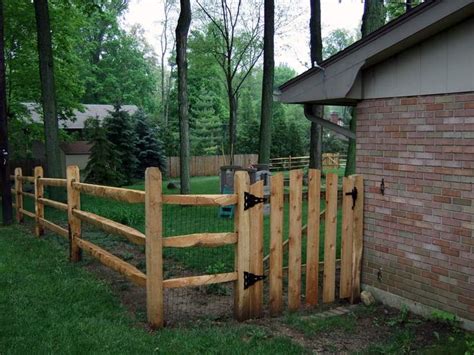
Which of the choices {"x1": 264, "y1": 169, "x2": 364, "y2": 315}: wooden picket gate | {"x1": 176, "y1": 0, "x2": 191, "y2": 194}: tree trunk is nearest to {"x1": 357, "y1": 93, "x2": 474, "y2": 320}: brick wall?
{"x1": 264, "y1": 169, "x2": 364, "y2": 315}: wooden picket gate

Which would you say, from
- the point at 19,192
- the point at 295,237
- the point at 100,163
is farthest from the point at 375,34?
the point at 100,163

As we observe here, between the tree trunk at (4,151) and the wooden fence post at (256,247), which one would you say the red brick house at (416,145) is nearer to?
the wooden fence post at (256,247)

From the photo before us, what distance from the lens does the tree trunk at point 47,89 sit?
14.5 m

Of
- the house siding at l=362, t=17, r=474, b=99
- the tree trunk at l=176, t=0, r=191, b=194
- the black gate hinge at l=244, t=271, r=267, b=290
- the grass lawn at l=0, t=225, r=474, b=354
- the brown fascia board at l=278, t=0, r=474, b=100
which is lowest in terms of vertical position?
the grass lawn at l=0, t=225, r=474, b=354

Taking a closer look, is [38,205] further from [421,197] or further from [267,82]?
[267,82]

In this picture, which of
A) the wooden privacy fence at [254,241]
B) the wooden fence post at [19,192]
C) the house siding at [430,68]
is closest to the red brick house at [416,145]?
A: the house siding at [430,68]

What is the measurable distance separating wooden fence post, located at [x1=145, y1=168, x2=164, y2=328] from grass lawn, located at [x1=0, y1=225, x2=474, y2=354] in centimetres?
18

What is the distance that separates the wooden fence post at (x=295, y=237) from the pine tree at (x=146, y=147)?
25233mm

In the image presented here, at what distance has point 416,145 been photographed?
483 cm

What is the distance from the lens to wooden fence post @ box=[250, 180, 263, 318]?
4570 mm

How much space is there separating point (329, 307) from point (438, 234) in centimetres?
142

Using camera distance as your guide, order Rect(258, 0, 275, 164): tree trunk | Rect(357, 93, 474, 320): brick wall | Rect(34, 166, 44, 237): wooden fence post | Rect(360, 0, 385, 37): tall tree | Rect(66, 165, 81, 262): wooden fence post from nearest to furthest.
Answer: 1. Rect(357, 93, 474, 320): brick wall
2. Rect(66, 165, 81, 262): wooden fence post
3. Rect(34, 166, 44, 237): wooden fence post
4. Rect(360, 0, 385, 37): tall tree
5. Rect(258, 0, 275, 164): tree trunk

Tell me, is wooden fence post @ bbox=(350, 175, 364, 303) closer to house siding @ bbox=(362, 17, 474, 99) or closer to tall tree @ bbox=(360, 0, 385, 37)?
house siding @ bbox=(362, 17, 474, 99)

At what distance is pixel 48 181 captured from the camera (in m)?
8.60
